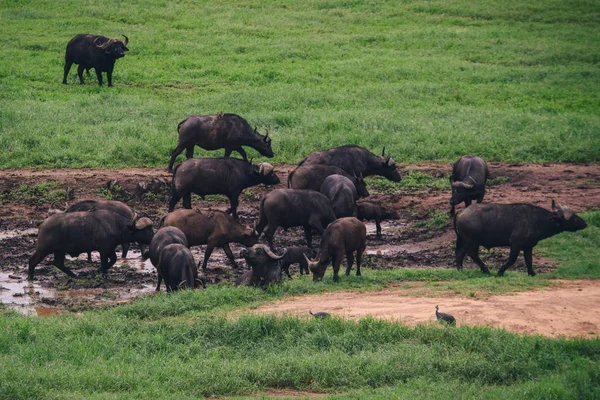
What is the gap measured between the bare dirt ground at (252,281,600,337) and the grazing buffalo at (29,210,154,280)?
11.7 feet

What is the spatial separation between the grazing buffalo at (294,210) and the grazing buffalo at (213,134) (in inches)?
168

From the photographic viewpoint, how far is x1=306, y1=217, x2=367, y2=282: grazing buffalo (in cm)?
1539

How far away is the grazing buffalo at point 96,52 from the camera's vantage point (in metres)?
28.2

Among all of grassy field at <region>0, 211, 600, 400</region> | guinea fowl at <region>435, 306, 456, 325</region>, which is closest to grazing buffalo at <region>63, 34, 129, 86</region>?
grassy field at <region>0, 211, 600, 400</region>

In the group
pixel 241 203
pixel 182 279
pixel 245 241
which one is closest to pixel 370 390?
pixel 182 279

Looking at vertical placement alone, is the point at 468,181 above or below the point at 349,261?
above

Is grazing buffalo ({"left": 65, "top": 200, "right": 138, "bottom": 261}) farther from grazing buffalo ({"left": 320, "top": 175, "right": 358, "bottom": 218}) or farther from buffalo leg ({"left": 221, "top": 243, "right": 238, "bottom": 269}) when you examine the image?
grazing buffalo ({"left": 320, "top": 175, "right": 358, "bottom": 218})

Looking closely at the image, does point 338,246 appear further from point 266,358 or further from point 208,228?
point 266,358

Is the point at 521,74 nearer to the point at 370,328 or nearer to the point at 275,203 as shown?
the point at 275,203

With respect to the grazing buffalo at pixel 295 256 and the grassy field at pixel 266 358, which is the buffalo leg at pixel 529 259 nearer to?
the grazing buffalo at pixel 295 256

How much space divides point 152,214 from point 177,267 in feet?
17.4

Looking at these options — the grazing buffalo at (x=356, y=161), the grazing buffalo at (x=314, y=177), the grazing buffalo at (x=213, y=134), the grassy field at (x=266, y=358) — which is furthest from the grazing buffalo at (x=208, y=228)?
the grazing buffalo at (x=213, y=134)

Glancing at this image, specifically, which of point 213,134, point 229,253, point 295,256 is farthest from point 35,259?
point 213,134

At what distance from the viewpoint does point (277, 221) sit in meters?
17.8
